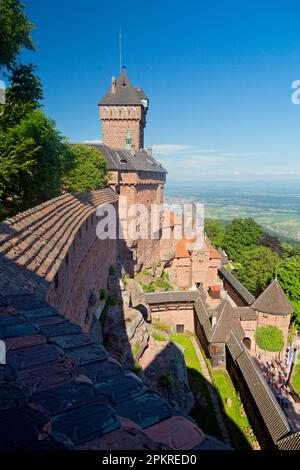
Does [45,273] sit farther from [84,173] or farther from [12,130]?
[84,173]

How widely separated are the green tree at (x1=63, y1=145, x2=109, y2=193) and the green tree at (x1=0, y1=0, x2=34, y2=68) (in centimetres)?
726

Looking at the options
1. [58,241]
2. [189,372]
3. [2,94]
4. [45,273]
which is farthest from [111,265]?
[45,273]

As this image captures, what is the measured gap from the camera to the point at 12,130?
1332 cm

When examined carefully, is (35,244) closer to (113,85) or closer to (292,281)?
(292,281)

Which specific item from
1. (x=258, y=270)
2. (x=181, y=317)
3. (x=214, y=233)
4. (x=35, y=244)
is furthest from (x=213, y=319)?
(x=214, y=233)

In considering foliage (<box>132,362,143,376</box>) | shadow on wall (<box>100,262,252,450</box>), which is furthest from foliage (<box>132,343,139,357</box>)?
foliage (<box>132,362,143,376</box>)

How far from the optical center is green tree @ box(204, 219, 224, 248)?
2128 inches

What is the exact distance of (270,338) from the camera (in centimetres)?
2533

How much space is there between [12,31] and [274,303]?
25.0m

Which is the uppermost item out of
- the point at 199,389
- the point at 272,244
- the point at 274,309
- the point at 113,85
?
the point at 113,85

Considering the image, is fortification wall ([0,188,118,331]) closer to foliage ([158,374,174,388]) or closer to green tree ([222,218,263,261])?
foliage ([158,374,174,388])

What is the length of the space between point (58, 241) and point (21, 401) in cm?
614

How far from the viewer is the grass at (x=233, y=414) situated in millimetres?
16416

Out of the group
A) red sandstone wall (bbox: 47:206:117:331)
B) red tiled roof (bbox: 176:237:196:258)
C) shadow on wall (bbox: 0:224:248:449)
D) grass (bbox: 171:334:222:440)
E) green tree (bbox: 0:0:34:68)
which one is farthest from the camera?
red tiled roof (bbox: 176:237:196:258)
